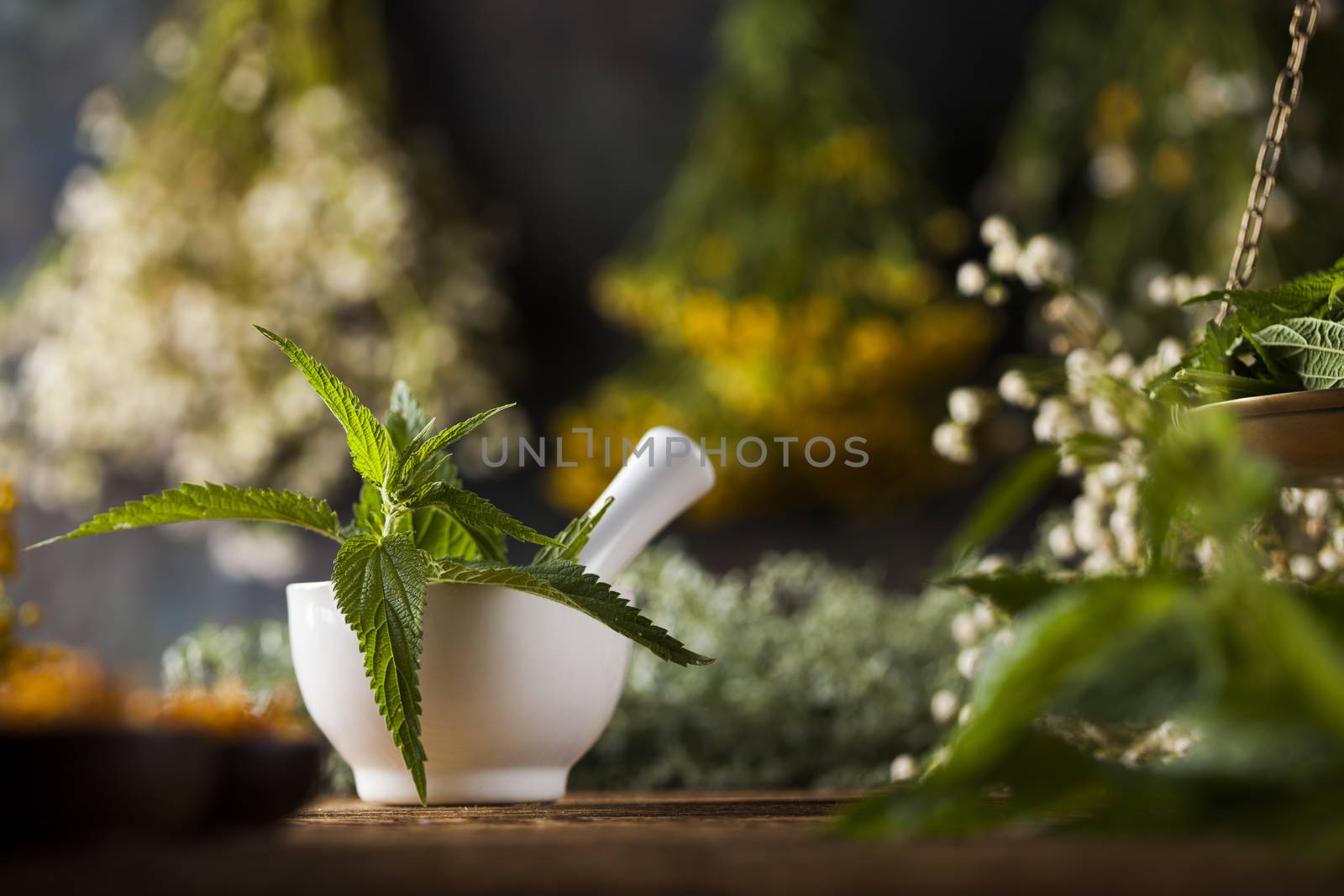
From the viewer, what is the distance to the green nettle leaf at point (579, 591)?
47 cm

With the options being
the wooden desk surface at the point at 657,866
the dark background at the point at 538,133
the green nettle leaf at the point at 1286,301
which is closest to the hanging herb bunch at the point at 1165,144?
the dark background at the point at 538,133

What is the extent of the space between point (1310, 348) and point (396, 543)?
39 cm

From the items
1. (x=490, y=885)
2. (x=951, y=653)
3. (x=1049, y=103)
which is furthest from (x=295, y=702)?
(x=1049, y=103)

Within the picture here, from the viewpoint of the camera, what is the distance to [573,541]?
557 millimetres

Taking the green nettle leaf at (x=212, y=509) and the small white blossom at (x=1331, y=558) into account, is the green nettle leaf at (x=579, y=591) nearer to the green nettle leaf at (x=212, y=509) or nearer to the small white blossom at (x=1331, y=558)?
the green nettle leaf at (x=212, y=509)

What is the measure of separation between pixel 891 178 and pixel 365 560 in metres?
1.13

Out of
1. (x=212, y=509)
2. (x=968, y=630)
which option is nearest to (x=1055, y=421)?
(x=968, y=630)

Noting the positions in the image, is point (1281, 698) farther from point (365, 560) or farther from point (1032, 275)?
point (1032, 275)

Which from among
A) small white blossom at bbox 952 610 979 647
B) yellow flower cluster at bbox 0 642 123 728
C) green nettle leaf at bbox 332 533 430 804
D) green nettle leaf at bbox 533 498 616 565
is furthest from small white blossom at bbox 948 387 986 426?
yellow flower cluster at bbox 0 642 123 728

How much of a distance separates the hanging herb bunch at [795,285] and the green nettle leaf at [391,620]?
92cm

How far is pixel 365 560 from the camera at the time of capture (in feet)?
1.61

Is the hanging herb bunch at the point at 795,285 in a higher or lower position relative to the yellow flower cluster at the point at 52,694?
higher

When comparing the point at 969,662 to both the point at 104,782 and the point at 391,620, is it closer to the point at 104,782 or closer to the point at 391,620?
the point at 391,620

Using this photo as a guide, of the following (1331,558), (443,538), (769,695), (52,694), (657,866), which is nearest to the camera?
(657,866)
